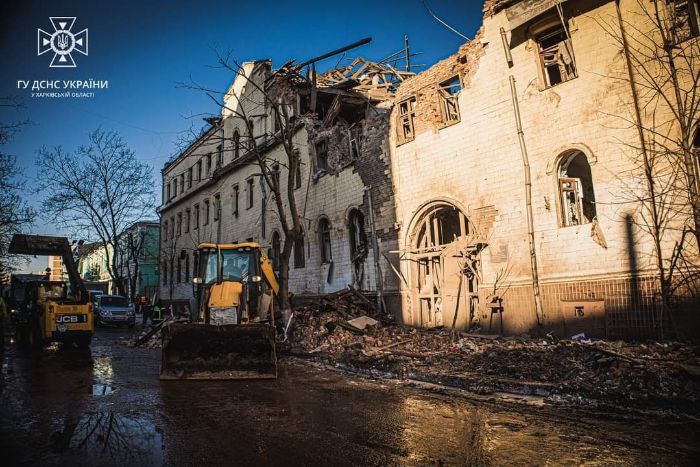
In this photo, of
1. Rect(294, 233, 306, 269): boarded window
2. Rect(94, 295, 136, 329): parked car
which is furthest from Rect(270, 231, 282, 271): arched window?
Rect(94, 295, 136, 329): parked car

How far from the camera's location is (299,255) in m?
21.0

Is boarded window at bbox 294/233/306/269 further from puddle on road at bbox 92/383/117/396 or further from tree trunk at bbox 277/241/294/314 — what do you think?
puddle on road at bbox 92/383/117/396

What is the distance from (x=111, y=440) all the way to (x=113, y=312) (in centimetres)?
2284

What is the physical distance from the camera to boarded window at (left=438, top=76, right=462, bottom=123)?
548 inches

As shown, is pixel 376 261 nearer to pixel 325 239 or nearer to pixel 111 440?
pixel 325 239

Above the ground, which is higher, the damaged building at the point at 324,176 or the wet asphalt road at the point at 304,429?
the damaged building at the point at 324,176

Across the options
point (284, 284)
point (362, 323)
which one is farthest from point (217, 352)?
point (284, 284)

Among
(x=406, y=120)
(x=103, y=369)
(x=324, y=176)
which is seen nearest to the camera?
(x=103, y=369)

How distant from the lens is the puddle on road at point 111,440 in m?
4.10

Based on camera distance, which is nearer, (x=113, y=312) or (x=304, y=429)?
(x=304, y=429)

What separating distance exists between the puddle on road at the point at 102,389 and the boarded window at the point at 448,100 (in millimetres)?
11413

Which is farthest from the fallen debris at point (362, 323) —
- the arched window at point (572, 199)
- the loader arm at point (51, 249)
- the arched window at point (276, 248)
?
the arched window at point (276, 248)

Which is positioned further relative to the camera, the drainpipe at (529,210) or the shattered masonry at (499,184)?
the drainpipe at (529,210)

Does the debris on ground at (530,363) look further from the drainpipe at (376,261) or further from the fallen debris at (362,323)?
the drainpipe at (376,261)
